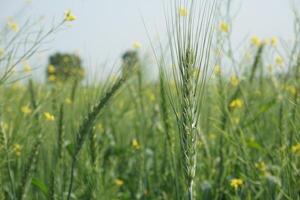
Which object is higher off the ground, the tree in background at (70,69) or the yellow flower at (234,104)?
the tree in background at (70,69)

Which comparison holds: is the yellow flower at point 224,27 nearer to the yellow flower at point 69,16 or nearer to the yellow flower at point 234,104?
the yellow flower at point 234,104

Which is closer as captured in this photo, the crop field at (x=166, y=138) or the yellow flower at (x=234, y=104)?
the crop field at (x=166, y=138)

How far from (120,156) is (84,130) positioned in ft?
6.08

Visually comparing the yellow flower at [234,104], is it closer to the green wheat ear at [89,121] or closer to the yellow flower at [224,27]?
the yellow flower at [224,27]

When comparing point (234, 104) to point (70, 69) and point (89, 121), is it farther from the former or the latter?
point (89, 121)

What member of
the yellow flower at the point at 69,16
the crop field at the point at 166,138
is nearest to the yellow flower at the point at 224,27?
the crop field at the point at 166,138

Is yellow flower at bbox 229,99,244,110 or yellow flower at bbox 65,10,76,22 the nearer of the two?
yellow flower at bbox 65,10,76,22

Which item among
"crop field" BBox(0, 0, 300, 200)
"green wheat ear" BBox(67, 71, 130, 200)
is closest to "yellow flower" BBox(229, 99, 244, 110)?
"crop field" BBox(0, 0, 300, 200)

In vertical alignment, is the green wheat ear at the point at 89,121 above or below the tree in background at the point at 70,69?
below

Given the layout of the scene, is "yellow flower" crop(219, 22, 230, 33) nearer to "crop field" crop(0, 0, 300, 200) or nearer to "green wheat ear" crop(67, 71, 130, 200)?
"crop field" crop(0, 0, 300, 200)

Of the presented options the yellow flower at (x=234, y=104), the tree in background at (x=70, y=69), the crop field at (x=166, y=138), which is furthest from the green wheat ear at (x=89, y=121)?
the yellow flower at (x=234, y=104)

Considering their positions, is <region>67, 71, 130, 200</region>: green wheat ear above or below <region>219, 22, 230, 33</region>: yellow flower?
below

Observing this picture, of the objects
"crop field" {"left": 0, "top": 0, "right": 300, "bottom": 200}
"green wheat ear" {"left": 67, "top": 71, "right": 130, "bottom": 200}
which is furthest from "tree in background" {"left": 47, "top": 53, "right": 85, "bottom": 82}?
"green wheat ear" {"left": 67, "top": 71, "right": 130, "bottom": 200}

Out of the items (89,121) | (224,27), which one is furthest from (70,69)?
Result: (89,121)
